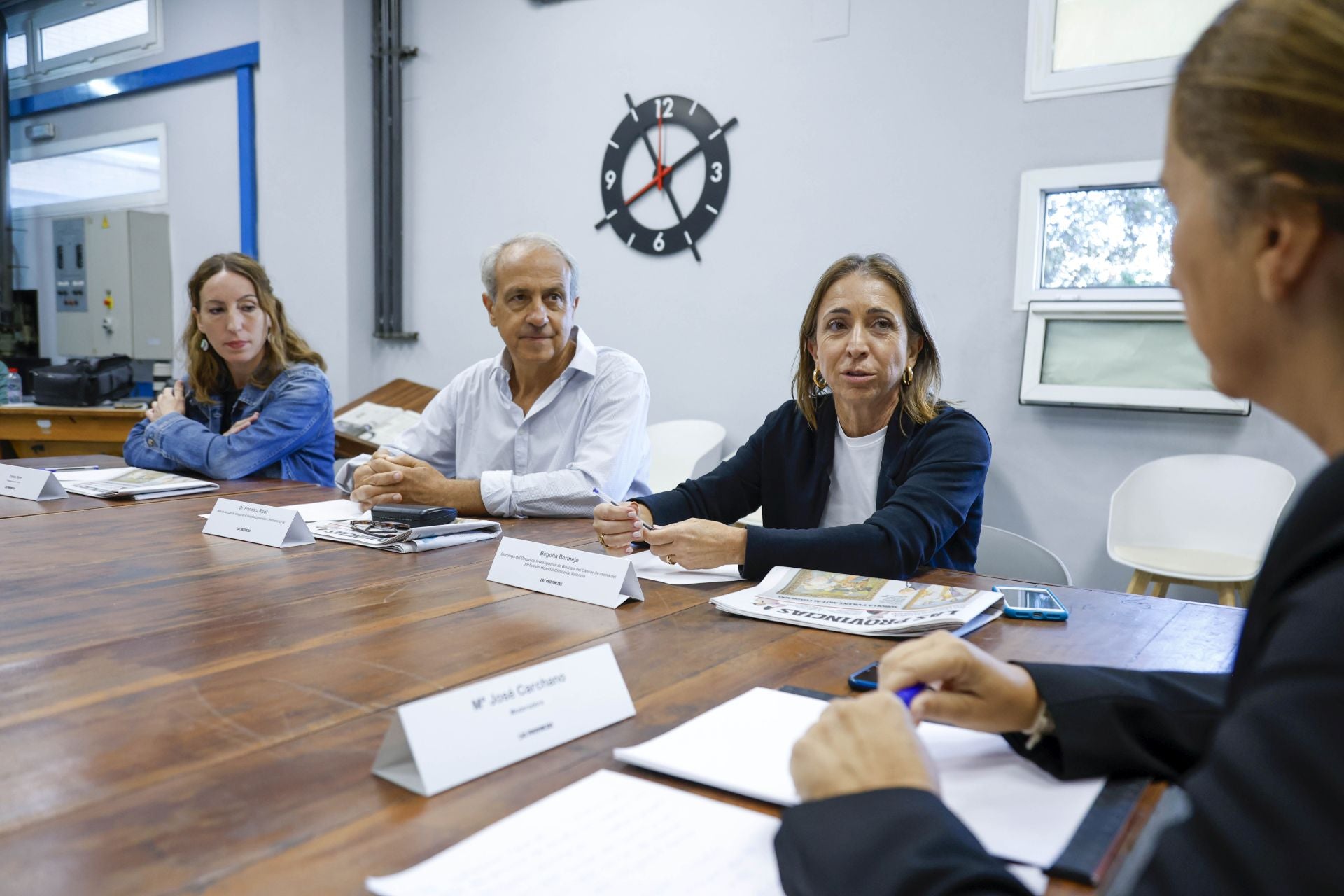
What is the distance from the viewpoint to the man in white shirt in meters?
2.40

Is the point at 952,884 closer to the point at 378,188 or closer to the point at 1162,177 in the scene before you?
the point at 1162,177

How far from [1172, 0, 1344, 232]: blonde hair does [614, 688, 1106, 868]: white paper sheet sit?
16.7 inches

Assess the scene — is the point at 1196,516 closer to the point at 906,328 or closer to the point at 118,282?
the point at 906,328

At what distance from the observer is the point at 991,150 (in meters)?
3.43

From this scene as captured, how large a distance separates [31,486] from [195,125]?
172 inches

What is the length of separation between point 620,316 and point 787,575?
3148 millimetres

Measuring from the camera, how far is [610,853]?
0.64 metres

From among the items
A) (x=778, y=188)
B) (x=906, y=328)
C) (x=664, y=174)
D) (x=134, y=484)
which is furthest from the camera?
(x=664, y=174)

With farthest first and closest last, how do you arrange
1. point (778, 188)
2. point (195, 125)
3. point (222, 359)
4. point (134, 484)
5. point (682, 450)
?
1. point (195, 125)
2. point (682, 450)
3. point (778, 188)
4. point (222, 359)
5. point (134, 484)

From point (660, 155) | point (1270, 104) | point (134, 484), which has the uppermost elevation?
point (660, 155)

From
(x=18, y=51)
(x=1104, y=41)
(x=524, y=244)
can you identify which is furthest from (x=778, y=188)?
(x=18, y=51)

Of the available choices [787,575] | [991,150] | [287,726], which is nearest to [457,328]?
[991,150]

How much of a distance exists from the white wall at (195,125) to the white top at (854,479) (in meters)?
4.90

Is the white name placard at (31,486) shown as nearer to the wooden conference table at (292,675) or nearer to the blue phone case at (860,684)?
the wooden conference table at (292,675)
